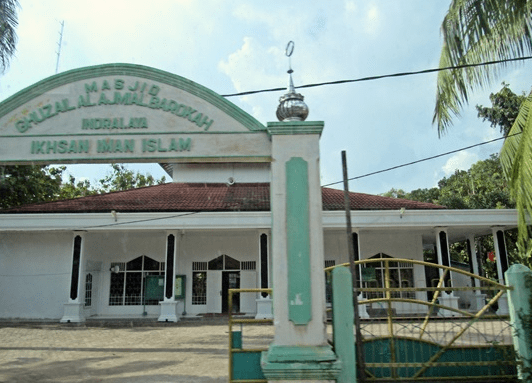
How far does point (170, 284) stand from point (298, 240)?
34.2ft

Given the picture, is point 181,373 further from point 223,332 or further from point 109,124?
point 223,332

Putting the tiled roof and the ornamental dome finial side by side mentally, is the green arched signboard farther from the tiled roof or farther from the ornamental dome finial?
the tiled roof

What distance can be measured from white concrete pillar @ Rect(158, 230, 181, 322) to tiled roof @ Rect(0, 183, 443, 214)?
103 cm

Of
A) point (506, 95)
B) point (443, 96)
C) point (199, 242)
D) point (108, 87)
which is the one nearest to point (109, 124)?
point (108, 87)

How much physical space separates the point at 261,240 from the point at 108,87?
10.1 metres

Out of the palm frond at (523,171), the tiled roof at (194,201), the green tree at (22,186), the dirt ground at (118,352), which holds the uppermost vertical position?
the green tree at (22,186)

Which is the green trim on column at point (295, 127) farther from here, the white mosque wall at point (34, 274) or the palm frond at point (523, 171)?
the white mosque wall at point (34, 274)

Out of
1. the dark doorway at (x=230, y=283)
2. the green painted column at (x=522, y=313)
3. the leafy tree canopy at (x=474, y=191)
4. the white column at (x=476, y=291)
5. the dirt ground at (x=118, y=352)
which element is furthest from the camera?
the leafy tree canopy at (x=474, y=191)

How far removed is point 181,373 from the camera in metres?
6.68

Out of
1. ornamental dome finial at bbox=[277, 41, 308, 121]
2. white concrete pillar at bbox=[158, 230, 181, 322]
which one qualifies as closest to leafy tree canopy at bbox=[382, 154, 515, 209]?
white concrete pillar at bbox=[158, 230, 181, 322]

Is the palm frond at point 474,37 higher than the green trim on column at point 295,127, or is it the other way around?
the palm frond at point 474,37

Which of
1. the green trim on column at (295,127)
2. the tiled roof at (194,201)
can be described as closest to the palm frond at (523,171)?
the green trim on column at (295,127)

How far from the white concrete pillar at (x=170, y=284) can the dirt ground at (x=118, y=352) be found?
0.45m

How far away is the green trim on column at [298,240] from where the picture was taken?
4.56 meters
